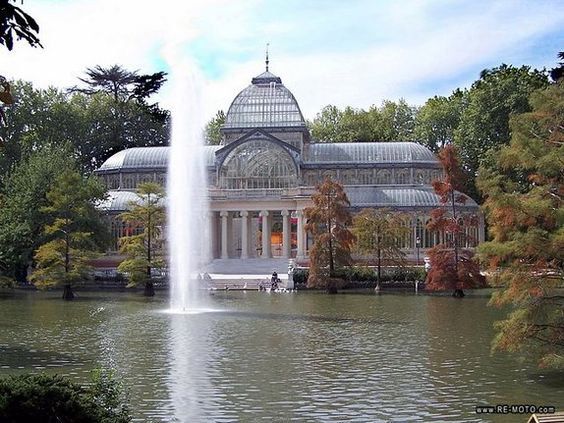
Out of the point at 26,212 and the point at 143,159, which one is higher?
the point at 143,159

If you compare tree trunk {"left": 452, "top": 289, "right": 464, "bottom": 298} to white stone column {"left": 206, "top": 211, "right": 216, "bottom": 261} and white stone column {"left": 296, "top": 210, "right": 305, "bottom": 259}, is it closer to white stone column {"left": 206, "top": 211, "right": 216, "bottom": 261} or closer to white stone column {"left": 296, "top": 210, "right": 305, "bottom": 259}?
white stone column {"left": 296, "top": 210, "right": 305, "bottom": 259}

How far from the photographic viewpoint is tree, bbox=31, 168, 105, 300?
47062 millimetres

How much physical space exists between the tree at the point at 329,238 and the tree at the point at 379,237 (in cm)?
126

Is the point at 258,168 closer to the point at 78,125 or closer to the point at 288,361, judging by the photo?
the point at 78,125

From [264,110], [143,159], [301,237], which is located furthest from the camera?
[143,159]

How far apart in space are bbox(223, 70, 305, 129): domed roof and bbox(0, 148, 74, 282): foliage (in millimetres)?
22956

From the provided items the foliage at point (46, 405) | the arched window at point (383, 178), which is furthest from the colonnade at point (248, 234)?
the foliage at point (46, 405)

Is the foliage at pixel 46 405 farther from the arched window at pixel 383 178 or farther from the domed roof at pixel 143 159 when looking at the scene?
the domed roof at pixel 143 159

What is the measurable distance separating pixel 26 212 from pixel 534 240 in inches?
1570

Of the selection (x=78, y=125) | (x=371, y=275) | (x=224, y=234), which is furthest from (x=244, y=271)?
(x=78, y=125)

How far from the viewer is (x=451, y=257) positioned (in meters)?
48.2

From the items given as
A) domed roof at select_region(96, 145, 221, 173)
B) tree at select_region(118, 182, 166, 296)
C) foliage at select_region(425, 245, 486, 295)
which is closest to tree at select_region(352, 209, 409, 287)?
foliage at select_region(425, 245, 486, 295)

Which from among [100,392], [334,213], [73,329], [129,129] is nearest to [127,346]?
[73,329]

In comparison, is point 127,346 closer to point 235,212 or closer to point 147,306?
point 147,306
